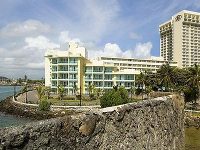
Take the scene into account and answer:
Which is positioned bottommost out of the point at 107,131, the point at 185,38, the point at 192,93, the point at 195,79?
the point at 192,93

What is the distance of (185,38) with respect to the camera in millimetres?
169875

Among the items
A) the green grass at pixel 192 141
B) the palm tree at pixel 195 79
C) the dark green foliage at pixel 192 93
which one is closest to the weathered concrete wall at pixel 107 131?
the green grass at pixel 192 141

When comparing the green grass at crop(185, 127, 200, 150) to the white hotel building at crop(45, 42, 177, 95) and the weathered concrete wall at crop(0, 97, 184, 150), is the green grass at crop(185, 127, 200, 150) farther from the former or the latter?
the white hotel building at crop(45, 42, 177, 95)

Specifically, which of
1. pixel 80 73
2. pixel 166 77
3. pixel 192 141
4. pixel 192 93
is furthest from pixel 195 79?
pixel 80 73

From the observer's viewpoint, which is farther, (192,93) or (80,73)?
(80,73)

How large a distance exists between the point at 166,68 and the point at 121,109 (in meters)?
79.5

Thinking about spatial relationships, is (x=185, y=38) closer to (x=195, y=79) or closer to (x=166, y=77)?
(x=166, y=77)

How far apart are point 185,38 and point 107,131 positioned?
6740 inches

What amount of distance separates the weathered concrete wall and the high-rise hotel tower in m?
162

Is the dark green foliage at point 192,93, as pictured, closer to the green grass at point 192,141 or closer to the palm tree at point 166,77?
the palm tree at point 166,77

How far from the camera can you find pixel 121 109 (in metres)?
6.10

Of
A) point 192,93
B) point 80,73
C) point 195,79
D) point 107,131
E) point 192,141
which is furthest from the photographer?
point 80,73

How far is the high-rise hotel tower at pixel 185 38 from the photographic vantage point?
→ 16838 cm

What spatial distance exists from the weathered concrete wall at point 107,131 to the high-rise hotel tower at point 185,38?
162 metres
